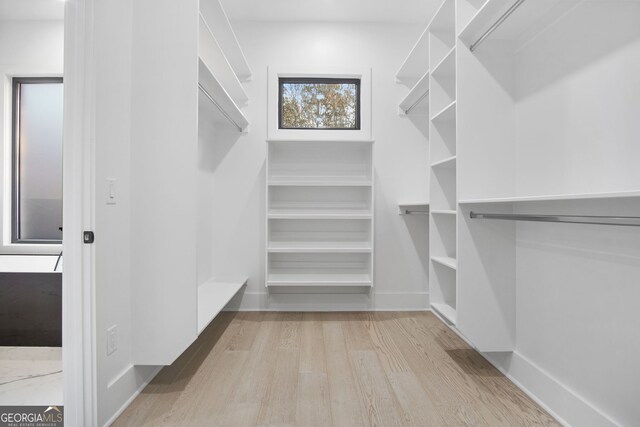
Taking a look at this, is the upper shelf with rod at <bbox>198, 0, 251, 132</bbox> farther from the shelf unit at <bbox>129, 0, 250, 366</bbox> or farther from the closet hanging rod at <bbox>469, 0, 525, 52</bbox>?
the closet hanging rod at <bbox>469, 0, 525, 52</bbox>

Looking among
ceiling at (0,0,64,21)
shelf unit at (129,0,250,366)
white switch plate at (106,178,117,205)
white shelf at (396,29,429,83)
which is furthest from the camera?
white shelf at (396,29,429,83)

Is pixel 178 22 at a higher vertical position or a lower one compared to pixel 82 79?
higher

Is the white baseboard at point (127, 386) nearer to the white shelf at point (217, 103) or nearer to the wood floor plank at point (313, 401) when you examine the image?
the wood floor plank at point (313, 401)

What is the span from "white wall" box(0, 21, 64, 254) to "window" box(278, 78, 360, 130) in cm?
162

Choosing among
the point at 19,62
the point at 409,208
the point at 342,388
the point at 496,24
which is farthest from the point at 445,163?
the point at 19,62

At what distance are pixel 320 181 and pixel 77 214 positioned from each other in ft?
5.99

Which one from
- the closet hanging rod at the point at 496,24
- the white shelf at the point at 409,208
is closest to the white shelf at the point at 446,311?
the white shelf at the point at 409,208

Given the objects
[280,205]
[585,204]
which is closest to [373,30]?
[280,205]

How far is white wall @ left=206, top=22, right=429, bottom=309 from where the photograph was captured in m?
2.99

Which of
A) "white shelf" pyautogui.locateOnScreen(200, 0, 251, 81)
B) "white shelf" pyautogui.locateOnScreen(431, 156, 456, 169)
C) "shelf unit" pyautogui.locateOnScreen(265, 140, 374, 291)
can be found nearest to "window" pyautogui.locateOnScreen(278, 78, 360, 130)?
"shelf unit" pyautogui.locateOnScreen(265, 140, 374, 291)

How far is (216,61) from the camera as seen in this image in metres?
2.31

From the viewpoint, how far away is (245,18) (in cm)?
297

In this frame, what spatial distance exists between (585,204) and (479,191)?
484 millimetres

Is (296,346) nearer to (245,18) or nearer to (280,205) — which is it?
(280,205)
